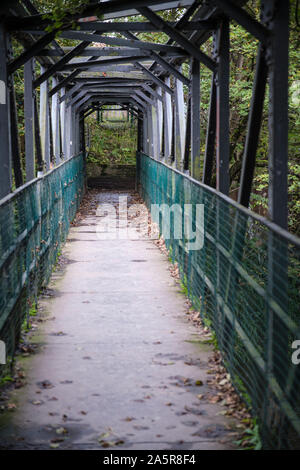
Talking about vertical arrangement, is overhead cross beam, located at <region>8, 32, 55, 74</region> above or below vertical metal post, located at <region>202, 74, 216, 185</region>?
above

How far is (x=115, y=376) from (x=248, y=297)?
1.41m

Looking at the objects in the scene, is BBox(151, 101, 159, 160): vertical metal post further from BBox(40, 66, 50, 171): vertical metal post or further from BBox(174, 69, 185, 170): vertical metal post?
BBox(40, 66, 50, 171): vertical metal post

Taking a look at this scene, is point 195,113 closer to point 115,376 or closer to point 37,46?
point 37,46

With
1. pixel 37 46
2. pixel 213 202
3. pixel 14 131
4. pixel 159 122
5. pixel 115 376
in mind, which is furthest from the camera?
pixel 159 122

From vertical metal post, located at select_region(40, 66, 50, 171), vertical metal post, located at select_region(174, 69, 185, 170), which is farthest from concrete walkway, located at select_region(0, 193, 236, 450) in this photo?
vertical metal post, located at select_region(174, 69, 185, 170)

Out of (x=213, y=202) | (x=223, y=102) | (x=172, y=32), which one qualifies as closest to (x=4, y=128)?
(x=172, y=32)

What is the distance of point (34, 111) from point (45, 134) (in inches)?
97.8

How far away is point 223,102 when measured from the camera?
343 inches

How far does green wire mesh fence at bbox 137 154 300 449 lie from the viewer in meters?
4.41

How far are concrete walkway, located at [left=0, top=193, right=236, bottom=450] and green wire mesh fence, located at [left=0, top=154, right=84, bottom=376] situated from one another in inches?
13.0

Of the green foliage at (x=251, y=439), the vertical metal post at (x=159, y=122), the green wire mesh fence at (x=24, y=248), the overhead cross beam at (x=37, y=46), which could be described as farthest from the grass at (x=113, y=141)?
the green foliage at (x=251, y=439)

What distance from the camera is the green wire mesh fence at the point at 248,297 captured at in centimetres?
441
